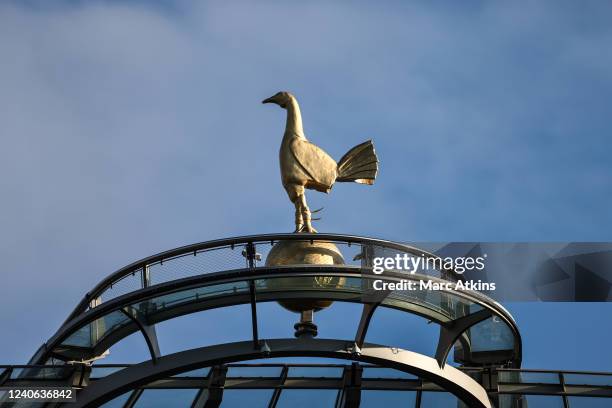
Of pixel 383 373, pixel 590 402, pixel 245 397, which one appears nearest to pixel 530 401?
pixel 590 402

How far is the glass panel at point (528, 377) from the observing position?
2469cm

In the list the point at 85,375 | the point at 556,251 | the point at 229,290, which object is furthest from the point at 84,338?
the point at 556,251

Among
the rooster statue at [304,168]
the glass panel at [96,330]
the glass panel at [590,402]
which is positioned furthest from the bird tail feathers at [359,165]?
the glass panel at [590,402]

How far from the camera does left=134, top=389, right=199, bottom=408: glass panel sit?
25281 millimetres

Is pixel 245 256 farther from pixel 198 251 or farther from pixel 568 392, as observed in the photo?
pixel 568 392

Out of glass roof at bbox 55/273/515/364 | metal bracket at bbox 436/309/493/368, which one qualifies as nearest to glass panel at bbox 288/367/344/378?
metal bracket at bbox 436/309/493/368

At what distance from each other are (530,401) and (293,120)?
8.59m

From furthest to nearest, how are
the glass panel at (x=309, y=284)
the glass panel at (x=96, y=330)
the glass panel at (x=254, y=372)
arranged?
the glass panel at (x=254, y=372)
the glass panel at (x=96, y=330)
the glass panel at (x=309, y=284)

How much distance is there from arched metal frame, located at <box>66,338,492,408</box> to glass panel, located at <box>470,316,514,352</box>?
123 cm

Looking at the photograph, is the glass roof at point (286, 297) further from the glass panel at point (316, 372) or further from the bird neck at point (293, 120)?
the glass panel at point (316, 372)

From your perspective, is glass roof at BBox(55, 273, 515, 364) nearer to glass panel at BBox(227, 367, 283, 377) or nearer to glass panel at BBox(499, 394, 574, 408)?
glass panel at BBox(499, 394, 574, 408)

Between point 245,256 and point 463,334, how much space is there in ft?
16.1

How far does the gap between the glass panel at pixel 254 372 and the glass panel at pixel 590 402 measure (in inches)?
271

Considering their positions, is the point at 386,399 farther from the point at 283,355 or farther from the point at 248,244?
the point at 248,244
